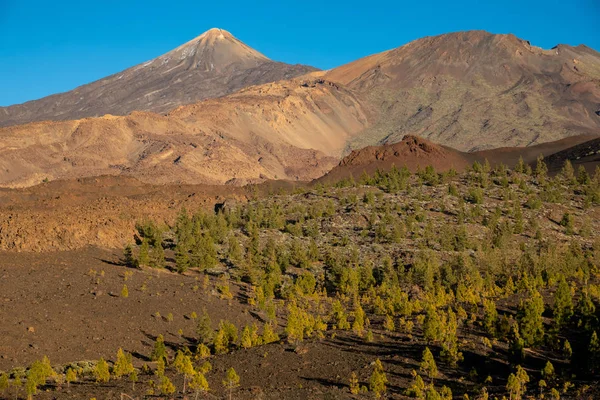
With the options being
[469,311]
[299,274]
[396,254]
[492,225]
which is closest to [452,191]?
[492,225]

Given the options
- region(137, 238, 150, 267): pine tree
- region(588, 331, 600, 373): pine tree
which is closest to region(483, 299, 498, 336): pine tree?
region(588, 331, 600, 373): pine tree

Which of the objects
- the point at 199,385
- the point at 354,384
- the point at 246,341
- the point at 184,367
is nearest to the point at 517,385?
the point at 354,384

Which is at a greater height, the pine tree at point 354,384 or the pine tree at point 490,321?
the pine tree at point 490,321

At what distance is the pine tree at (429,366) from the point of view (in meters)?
29.3

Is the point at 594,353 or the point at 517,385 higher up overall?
the point at 594,353

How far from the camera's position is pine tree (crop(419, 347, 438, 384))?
29.3 meters

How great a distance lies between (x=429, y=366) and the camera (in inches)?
1178

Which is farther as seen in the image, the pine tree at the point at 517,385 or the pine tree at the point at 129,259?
the pine tree at the point at 129,259

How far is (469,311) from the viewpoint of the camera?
138 feet

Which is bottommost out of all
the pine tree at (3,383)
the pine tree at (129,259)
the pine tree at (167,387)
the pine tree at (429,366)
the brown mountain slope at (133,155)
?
the pine tree at (3,383)

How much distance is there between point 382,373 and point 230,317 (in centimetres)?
1552

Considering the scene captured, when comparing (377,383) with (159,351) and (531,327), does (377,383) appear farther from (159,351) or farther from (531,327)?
(159,351)

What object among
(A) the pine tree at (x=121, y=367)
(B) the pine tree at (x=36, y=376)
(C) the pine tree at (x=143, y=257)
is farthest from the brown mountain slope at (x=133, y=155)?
(B) the pine tree at (x=36, y=376)

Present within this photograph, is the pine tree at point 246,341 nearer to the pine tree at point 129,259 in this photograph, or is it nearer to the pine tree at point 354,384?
the pine tree at point 354,384
